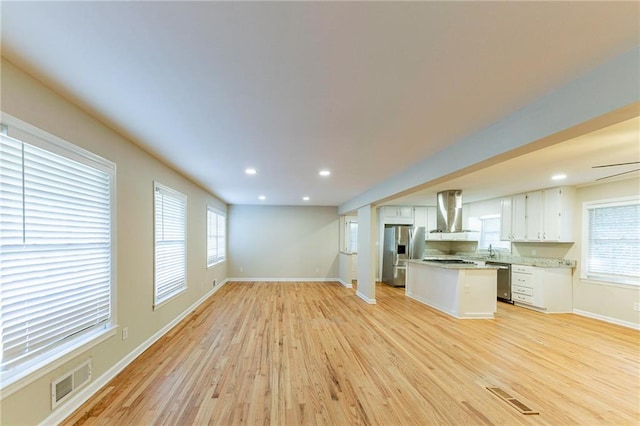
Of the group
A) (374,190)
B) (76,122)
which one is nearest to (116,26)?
(76,122)

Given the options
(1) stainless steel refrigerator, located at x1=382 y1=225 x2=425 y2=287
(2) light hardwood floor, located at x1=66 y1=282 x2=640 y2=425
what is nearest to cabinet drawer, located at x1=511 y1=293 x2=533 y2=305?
(2) light hardwood floor, located at x1=66 y1=282 x2=640 y2=425

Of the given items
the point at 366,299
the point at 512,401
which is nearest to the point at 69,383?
the point at 512,401

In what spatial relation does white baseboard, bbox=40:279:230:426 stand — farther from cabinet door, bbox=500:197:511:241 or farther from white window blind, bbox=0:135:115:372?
cabinet door, bbox=500:197:511:241

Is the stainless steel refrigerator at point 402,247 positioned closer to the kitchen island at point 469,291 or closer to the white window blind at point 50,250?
the kitchen island at point 469,291

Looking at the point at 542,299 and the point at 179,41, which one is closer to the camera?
the point at 179,41

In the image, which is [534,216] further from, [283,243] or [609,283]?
[283,243]

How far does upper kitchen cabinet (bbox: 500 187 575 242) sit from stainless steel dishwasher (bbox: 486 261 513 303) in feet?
2.20

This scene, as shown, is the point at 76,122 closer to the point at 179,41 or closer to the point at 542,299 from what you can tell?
the point at 179,41

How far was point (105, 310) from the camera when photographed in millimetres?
2521

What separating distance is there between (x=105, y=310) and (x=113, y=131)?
171cm

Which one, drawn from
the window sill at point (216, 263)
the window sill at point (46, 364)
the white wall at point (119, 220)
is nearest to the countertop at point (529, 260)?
the window sill at point (216, 263)

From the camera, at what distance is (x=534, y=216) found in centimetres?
570

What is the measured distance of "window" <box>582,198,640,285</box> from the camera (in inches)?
176

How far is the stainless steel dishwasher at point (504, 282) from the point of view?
5934mm
